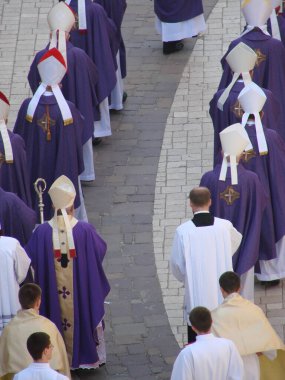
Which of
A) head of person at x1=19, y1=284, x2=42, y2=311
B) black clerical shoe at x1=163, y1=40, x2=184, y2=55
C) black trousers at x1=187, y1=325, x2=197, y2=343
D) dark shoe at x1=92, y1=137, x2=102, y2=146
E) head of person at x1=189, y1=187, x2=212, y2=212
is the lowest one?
black trousers at x1=187, y1=325, x2=197, y2=343

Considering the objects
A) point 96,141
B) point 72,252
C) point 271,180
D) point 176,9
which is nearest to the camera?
point 72,252

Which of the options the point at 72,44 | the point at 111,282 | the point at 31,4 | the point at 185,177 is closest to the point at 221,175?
the point at 111,282

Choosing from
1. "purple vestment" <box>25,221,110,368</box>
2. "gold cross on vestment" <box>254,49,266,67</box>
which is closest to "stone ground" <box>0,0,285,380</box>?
"purple vestment" <box>25,221,110,368</box>

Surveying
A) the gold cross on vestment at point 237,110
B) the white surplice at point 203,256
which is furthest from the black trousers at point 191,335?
the gold cross on vestment at point 237,110

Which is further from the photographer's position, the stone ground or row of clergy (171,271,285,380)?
the stone ground

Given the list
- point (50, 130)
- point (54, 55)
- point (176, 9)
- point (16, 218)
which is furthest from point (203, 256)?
point (176, 9)

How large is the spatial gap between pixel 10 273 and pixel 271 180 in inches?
113

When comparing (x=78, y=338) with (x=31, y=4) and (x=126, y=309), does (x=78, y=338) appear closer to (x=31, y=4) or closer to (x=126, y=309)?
(x=126, y=309)

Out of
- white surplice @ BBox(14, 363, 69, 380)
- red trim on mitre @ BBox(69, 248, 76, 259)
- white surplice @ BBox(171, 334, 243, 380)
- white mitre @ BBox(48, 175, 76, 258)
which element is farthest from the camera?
red trim on mitre @ BBox(69, 248, 76, 259)

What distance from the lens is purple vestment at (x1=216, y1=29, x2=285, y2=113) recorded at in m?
15.8

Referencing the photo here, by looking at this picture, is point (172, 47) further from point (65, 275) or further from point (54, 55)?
point (65, 275)

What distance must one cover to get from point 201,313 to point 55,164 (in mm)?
4513

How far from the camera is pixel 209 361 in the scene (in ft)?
35.3

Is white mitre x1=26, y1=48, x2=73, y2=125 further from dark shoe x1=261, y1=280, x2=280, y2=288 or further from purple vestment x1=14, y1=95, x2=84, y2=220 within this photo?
dark shoe x1=261, y1=280, x2=280, y2=288
